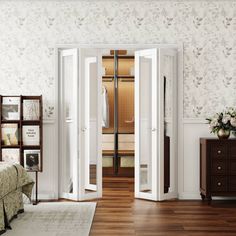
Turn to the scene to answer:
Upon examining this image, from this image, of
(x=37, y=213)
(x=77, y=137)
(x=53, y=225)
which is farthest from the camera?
(x=77, y=137)

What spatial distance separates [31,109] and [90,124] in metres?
0.84

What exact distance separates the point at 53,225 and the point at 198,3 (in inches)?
144

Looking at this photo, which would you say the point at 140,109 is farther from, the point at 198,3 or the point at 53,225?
the point at 53,225

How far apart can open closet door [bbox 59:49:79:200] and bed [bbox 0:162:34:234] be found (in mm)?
1167

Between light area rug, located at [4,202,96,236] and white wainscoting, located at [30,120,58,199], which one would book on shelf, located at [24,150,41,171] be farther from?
light area rug, located at [4,202,96,236]

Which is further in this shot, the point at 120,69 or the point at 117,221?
the point at 120,69

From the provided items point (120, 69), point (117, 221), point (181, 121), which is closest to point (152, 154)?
point (181, 121)

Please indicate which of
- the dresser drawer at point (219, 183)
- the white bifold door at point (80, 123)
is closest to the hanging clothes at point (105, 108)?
the white bifold door at point (80, 123)

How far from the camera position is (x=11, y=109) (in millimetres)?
6523

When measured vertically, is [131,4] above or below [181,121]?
above

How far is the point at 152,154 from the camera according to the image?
6.66 meters

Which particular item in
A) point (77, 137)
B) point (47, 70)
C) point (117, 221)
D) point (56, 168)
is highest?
point (47, 70)

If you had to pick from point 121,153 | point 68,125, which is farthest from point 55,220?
point 121,153

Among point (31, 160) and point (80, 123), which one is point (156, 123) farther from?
point (31, 160)
